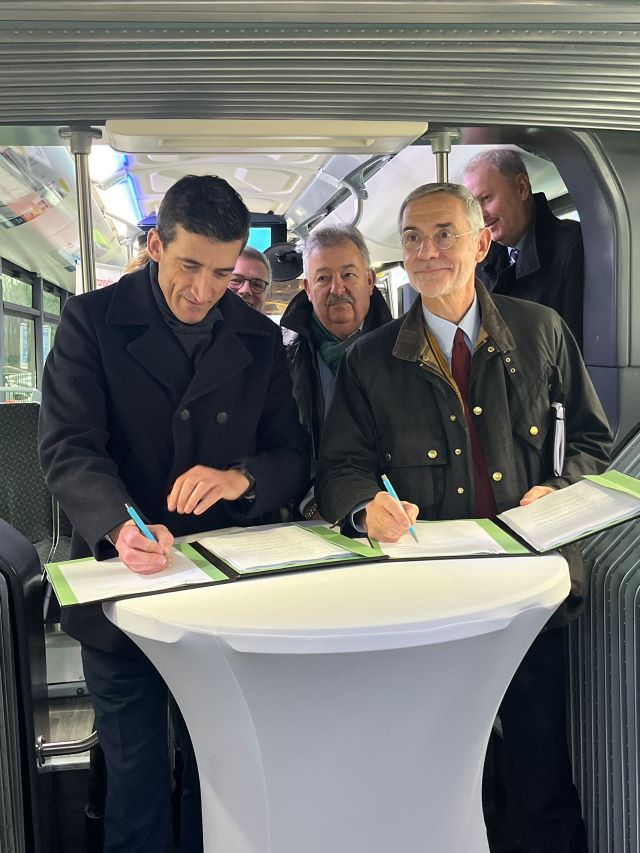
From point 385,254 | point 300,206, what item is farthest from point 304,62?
point 385,254

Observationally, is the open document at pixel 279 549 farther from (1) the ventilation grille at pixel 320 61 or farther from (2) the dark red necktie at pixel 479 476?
(1) the ventilation grille at pixel 320 61

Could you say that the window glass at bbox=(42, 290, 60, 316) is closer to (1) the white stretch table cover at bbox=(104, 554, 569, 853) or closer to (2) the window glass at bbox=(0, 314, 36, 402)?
(2) the window glass at bbox=(0, 314, 36, 402)

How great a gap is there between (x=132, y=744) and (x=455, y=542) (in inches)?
34.8

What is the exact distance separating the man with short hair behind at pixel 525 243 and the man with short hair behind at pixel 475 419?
0.72 meters

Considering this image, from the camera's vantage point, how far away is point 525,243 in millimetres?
2854

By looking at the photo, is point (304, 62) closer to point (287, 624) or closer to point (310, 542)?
point (310, 542)

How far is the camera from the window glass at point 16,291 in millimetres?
6238

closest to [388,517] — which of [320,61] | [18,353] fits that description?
[320,61]

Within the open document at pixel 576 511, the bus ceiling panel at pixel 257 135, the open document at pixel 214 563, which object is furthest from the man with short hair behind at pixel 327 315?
the open document at pixel 576 511

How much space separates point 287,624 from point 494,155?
229 cm

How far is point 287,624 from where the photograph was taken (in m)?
1.28

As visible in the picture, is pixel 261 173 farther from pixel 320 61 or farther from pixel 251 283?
pixel 320 61

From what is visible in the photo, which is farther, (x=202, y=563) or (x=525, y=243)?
(x=525, y=243)

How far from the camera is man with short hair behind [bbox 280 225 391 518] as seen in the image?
254 cm
